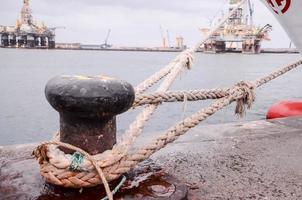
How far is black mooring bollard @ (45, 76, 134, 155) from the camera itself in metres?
1.68

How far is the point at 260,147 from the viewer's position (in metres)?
2.99

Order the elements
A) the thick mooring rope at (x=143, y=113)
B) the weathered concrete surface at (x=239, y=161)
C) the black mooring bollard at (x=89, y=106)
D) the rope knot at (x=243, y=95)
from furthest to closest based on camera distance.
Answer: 1. the rope knot at (x=243, y=95)
2. the weathered concrete surface at (x=239, y=161)
3. the thick mooring rope at (x=143, y=113)
4. the black mooring bollard at (x=89, y=106)

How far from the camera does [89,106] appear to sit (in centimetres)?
168

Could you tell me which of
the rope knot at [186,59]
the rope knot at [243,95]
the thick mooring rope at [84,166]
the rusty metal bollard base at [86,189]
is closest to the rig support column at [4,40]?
the rope knot at [186,59]

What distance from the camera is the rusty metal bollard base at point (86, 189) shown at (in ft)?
5.77

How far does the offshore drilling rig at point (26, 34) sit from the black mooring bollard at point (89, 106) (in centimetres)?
10324

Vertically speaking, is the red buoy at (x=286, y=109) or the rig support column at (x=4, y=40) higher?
the rig support column at (x=4, y=40)

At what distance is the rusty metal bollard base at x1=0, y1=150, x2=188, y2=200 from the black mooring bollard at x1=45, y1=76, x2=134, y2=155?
213 mm

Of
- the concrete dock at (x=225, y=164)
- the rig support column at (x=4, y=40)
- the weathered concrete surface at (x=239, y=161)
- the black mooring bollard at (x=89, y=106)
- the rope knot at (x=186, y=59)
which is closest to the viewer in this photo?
the black mooring bollard at (x=89, y=106)

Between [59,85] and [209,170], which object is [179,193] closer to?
[209,170]

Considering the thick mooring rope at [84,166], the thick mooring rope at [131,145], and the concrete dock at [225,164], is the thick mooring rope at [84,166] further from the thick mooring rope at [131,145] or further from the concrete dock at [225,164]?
the concrete dock at [225,164]

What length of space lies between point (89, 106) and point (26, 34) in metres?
122

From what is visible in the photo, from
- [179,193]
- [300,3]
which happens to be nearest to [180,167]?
[179,193]

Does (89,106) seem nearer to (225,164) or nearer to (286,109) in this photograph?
(225,164)
